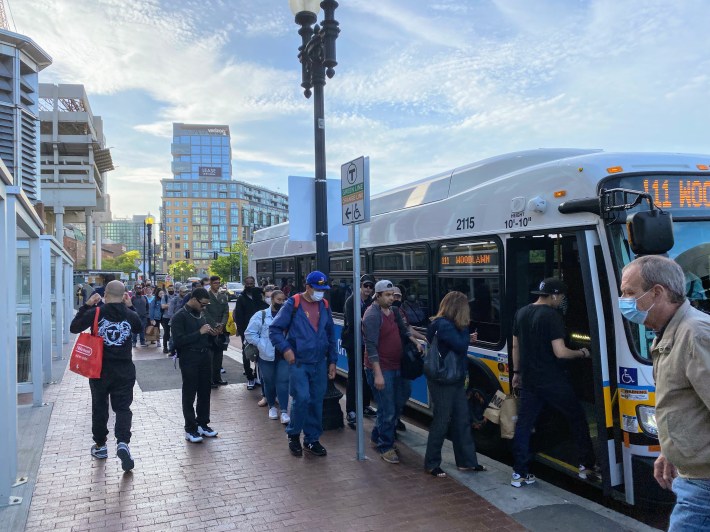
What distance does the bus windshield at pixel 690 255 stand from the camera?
442cm

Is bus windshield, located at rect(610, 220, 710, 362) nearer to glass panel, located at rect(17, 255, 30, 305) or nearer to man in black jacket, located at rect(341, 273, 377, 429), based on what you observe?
man in black jacket, located at rect(341, 273, 377, 429)

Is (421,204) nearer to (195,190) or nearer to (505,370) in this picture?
(505,370)

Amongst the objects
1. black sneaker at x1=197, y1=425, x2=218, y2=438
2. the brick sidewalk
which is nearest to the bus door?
the brick sidewalk

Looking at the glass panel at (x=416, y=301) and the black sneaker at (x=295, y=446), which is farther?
the glass panel at (x=416, y=301)

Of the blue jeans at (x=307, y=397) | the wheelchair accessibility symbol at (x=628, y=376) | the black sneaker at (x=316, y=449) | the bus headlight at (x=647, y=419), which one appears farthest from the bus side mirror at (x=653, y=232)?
the black sneaker at (x=316, y=449)

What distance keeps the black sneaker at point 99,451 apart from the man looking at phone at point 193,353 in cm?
89

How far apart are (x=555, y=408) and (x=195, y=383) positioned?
12.7 ft

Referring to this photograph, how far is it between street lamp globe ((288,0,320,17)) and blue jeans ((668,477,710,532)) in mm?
6514

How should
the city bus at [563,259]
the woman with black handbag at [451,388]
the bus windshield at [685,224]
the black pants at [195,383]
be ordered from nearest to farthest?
the city bus at [563,259] < the bus windshield at [685,224] < the woman with black handbag at [451,388] < the black pants at [195,383]

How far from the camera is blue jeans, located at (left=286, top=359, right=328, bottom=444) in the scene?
586cm

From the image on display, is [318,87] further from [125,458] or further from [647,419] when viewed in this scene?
[647,419]

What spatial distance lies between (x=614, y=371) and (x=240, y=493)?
330 centimetres

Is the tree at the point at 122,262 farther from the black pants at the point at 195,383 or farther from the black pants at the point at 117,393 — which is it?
the black pants at the point at 117,393

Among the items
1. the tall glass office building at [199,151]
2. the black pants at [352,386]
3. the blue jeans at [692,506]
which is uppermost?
the tall glass office building at [199,151]
